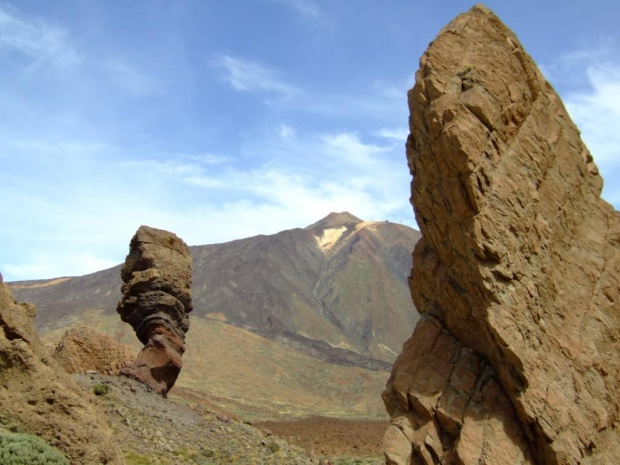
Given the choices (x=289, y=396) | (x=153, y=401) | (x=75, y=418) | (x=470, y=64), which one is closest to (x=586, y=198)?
(x=470, y=64)

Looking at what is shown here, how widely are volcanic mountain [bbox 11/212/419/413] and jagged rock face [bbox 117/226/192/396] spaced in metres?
34.1

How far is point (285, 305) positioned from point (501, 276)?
114m

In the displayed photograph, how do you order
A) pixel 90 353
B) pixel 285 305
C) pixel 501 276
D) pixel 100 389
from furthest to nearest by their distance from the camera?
pixel 285 305
pixel 90 353
pixel 100 389
pixel 501 276

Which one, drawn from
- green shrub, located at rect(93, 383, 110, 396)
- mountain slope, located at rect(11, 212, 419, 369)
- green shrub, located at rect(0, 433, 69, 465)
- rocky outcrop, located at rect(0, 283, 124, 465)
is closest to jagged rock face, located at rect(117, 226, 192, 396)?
green shrub, located at rect(93, 383, 110, 396)

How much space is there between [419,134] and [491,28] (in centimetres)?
301

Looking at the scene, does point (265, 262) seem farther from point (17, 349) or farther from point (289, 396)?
point (17, 349)

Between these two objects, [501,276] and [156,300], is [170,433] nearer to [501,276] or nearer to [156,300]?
[156,300]

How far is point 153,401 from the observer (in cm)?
2309

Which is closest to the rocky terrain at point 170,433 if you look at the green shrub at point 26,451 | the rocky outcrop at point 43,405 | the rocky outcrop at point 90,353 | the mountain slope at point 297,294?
the rocky outcrop at point 90,353

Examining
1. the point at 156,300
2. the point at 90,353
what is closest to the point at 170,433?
the point at 156,300

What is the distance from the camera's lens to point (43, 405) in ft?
35.3

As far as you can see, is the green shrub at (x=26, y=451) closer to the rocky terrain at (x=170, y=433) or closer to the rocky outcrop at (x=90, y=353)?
the rocky terrain at (x=170, y=433)

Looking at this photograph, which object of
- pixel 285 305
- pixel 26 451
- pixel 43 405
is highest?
pixel 285 305

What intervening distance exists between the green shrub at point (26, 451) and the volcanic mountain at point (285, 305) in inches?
1929
